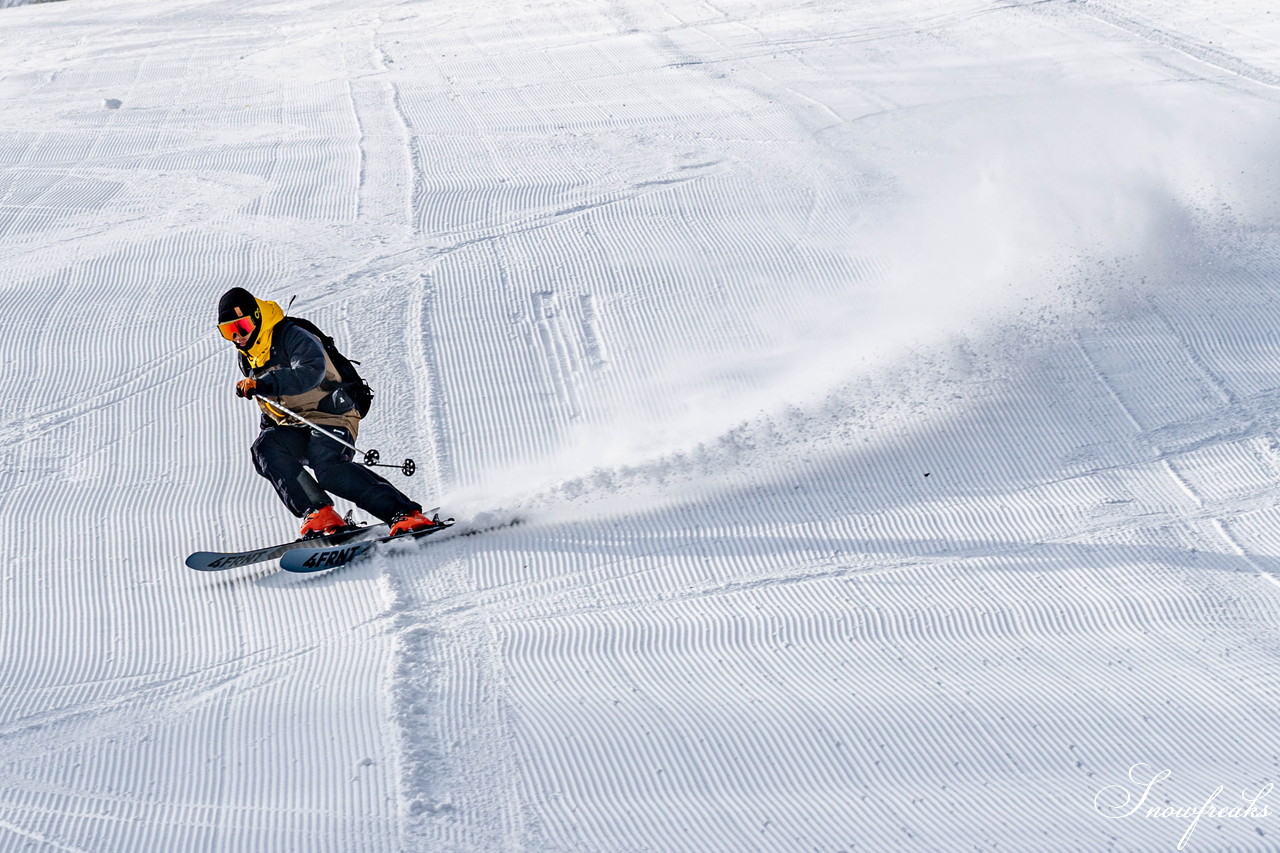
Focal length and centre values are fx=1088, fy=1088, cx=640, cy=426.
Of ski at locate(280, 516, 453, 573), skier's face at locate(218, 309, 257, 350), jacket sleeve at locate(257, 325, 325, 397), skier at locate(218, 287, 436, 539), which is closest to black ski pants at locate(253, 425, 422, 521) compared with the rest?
skier at locate(218, 287, 436, 539)

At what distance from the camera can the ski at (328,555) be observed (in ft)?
17.5

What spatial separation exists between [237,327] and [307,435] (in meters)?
0.67

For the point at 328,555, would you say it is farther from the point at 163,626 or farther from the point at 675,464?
the point at 675,464

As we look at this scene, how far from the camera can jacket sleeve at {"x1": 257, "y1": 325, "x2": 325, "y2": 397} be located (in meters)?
5.34

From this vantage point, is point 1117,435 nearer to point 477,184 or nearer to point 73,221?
point 477,184

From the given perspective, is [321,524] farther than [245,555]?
Yes

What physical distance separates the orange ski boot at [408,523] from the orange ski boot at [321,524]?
11.3 inches

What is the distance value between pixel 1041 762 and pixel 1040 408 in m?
3.08

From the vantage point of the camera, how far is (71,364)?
750 cm

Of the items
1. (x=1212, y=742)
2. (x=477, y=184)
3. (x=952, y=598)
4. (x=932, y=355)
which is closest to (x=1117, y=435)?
(x=932, y=355)

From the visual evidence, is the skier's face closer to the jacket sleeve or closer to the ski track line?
the jacket sleeve

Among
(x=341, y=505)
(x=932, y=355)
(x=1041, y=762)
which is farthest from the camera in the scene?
(x=932, y=355)

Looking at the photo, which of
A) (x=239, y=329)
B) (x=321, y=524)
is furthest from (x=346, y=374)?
(x=321, y=524)

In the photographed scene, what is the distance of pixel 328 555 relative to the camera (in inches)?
213
